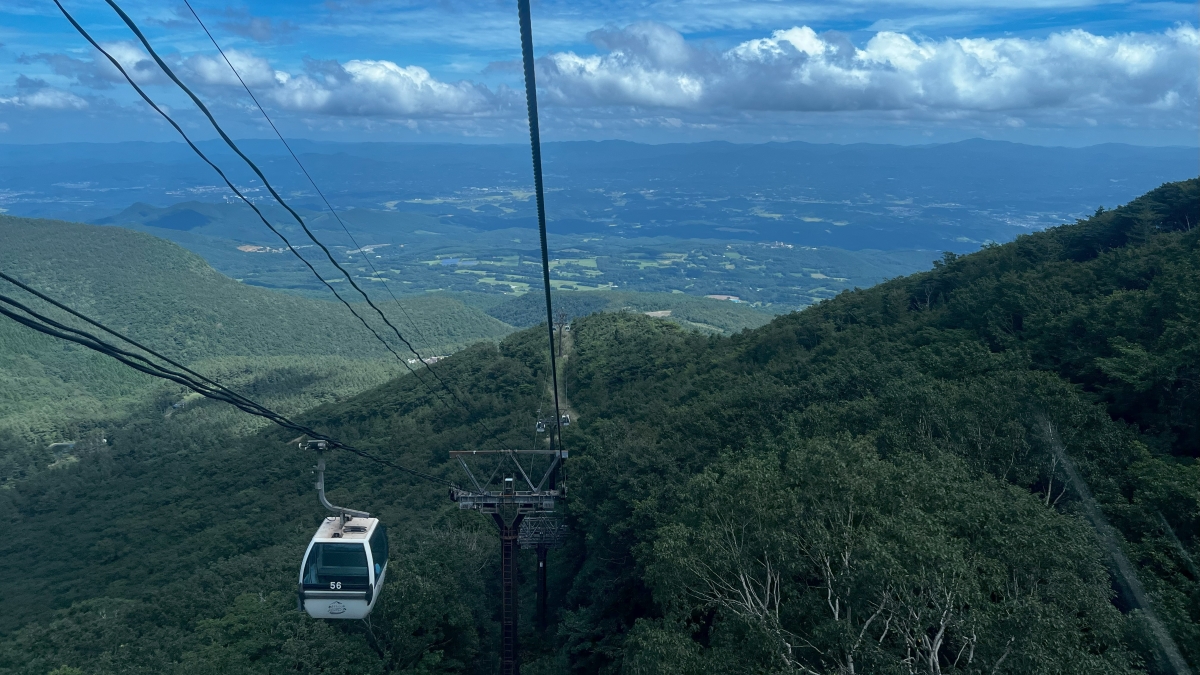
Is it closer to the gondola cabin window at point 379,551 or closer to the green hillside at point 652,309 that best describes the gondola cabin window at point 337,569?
the gondola cabin window at point 379,551

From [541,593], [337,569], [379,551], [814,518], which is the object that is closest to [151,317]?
[541,593]

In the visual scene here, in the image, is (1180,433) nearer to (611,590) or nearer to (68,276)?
(611,590)

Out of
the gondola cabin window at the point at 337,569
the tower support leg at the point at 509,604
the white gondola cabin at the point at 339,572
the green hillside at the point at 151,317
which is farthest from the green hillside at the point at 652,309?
the gondola cabin window at the point at 337,569

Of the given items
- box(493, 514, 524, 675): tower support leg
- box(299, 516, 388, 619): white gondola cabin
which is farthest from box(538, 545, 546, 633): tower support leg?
box(299, 516, 388, 619): white gondola cabin

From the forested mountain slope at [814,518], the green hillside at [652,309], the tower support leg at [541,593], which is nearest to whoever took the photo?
the forested mountain slope at [814,518]

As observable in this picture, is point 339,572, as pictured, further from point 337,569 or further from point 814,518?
point 814,518

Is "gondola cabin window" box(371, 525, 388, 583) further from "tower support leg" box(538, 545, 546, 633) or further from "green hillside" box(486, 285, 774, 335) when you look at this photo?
"green hillside" box(486, 285, 774, 335)
